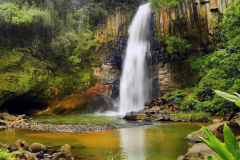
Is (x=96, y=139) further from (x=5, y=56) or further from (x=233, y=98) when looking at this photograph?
(x=5, y=56)

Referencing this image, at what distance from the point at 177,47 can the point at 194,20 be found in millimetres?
2898

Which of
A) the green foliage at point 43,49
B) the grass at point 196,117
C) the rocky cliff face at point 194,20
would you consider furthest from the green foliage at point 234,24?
the green foliage at point 43,49

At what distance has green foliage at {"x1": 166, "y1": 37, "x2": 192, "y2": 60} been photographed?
60.8ft

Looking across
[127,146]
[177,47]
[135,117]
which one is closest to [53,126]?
[135,117]

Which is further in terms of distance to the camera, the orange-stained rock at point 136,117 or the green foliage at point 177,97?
the green foliage at point 177,97


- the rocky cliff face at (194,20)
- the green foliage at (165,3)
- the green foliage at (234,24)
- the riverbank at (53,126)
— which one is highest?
the green foliage at (165,3)

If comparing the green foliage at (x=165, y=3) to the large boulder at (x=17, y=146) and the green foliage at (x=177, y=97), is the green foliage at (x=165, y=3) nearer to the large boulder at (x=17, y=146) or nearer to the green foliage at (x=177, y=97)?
the green foliage at (x=177, y=97)

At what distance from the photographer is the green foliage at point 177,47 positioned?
1853cm

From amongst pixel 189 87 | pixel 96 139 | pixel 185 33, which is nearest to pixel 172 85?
pixel 189 87

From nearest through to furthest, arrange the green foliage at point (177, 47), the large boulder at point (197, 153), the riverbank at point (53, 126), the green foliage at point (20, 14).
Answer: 1. the large boulder at point (197, 153)
2. the riverbank at point (53, 126)
3. the green foliage at point (20, 14)
4. the green foliage at point (177, 47)

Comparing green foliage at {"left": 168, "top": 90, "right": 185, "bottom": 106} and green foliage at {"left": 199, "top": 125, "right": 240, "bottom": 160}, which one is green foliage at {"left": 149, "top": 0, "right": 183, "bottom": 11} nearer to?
green foliage at {"left": 168, "top": 90, "right": 185, "bottom": 106}

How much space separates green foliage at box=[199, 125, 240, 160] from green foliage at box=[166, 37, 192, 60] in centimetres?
1817

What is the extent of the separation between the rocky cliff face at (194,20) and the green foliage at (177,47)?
98 cm

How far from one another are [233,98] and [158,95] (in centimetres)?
1825
